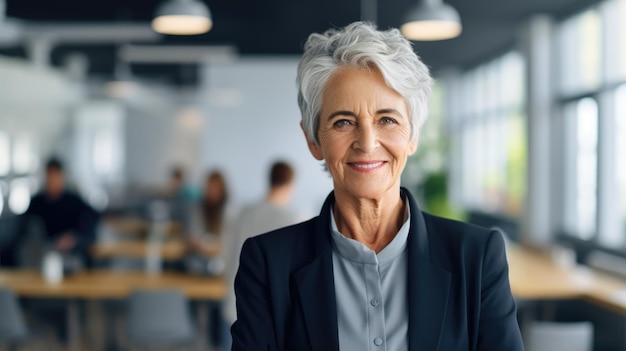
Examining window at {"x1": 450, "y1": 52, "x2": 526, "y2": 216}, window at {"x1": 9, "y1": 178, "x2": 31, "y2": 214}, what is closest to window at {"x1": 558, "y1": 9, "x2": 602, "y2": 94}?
window at {"x1": 450, "y1": 52, "x2": 526, "y2": 216}

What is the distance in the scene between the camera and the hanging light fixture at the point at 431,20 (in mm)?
5043

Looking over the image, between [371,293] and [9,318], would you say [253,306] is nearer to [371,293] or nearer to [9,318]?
[371,293]

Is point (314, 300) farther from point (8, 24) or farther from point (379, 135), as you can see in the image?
point (8, 24)

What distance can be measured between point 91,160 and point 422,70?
735 inches

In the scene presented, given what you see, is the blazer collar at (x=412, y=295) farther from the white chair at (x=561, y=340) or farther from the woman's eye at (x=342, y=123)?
the white chair at (x=561, y=340)

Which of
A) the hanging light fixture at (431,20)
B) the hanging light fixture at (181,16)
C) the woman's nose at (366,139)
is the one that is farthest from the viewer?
the hanging light fixture at (181,16)

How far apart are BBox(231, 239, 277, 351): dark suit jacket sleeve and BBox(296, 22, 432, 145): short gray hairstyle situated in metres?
0.26

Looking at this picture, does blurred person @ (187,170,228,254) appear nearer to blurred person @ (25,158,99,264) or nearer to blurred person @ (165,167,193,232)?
blurred person @ (25,158,99,264)

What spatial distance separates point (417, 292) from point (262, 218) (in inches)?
118

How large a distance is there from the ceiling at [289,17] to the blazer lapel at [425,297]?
6.73 meters

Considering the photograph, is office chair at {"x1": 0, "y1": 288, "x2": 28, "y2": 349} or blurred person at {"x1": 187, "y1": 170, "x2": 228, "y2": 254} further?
blurred person at {"x1": 187, "y1": 170, "x2": 228, "y2": 254}

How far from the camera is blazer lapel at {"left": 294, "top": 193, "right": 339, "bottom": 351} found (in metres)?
1.29

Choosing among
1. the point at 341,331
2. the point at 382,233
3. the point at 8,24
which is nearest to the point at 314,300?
the point at 341,331

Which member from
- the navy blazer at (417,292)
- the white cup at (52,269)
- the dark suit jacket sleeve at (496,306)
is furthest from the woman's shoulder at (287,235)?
the white cup at (52,269)
